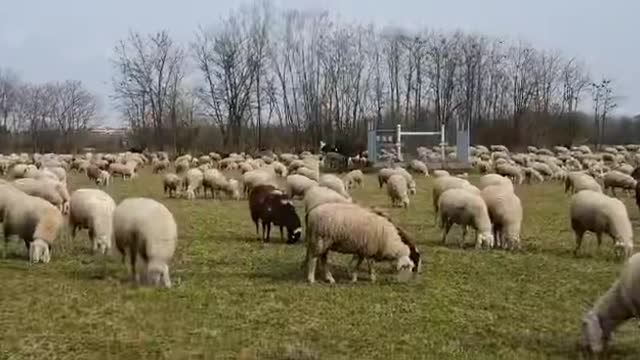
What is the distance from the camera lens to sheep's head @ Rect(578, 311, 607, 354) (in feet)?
28.0

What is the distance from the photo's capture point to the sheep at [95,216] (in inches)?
594

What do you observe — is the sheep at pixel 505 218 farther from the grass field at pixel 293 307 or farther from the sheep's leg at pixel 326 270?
the sheep's leg at pixel 326 270

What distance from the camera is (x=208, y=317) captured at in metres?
10.2

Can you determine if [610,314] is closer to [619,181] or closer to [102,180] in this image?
[619,181]

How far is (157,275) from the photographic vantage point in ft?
39.1

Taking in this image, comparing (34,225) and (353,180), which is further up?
(34,225)

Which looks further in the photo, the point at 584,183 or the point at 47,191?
the point at 584,183

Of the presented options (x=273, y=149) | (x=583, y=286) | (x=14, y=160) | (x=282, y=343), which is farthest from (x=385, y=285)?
(x=273, y=149)

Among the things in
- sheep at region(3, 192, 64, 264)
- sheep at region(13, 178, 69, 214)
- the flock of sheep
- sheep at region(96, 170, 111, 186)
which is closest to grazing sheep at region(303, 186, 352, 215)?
the flock of sheep

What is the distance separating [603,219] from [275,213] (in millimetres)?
6829

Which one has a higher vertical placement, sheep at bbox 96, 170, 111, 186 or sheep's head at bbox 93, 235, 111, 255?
sheep's head at bbox 93, 235, 111, 255

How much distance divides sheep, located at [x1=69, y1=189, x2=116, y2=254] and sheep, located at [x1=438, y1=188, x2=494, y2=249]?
22.8 ft

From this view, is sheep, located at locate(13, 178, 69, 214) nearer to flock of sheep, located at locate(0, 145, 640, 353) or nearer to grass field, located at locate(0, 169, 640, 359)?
flock of sheep, located at locate(0, 145, 640, 353)

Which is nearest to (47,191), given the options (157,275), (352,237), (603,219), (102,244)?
(102,244)
